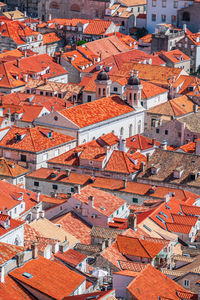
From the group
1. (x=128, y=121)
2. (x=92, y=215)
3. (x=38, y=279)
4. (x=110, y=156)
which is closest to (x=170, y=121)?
(x=128, y=121)

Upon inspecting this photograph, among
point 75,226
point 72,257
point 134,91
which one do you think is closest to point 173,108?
point 134,91

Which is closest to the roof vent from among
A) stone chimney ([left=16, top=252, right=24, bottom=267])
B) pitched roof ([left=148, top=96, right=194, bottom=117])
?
stone chimney ([left=16, top=252, right=24, bottom=267])

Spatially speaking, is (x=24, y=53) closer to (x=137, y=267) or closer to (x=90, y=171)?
(x=90, y=171)

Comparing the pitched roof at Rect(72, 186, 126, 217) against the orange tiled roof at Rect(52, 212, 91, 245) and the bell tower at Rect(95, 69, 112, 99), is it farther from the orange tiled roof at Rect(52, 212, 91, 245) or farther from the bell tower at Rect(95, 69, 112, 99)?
the bell tower at Rect(95, 69, 112, 99)

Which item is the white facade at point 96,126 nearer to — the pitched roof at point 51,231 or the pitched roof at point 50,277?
the pitched roof at point 51,231

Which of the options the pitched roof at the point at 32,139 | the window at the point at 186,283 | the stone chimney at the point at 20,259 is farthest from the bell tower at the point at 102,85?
the stone chimney at the point at 20,259

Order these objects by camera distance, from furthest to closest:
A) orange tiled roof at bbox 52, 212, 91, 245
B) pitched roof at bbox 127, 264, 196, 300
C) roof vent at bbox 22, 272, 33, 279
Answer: orange tiled roof at bbox 52, 212, 91, 245, roof vent at bbox 22, 272, 33, 279, pitched roof at bbox 127, 264, 196, 300

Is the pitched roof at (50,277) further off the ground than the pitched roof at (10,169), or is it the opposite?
the pitched roof at (50,277)
